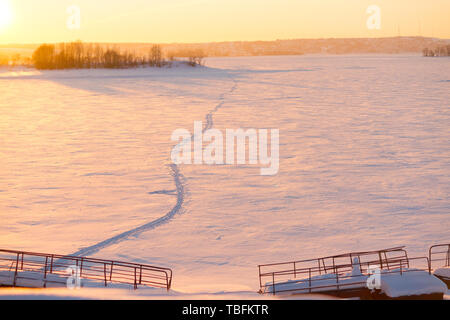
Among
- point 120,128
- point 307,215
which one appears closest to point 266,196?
point 307,215

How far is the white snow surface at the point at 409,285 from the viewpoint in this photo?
6102 mm

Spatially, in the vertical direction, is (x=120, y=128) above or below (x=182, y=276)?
above

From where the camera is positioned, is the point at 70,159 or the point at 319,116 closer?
the point at 70,159

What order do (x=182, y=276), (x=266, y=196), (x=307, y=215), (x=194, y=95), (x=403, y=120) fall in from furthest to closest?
(x=194, y=95) → (x=403, y=120) → (x=266, y=196) → (x=307, y=215) → (x=182, y=276)

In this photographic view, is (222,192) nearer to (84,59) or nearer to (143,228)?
(143,228)

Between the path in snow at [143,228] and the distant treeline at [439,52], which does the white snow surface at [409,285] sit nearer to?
the path in snow at [143,228]

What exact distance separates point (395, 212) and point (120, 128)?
1615 centimetres

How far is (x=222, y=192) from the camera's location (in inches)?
554

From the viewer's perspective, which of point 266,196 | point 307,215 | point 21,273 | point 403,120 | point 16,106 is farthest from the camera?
point 16,106

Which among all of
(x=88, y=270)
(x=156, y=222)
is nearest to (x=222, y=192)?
(x=156, y=222)

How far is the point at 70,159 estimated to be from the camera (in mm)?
18078

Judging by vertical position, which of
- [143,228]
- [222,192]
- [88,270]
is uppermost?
[222,192]

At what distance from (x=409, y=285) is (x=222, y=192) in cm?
829

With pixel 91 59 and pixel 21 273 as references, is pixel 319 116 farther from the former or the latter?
pixel 91 59
